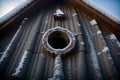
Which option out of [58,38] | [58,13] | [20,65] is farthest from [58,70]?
[58,13]

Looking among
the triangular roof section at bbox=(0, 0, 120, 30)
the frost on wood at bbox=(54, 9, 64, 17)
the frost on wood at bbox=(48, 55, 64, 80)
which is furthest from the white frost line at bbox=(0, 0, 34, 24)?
the frost on wood at bbox=(48, 55, 64, 80)

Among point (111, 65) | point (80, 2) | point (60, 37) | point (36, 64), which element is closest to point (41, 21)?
point (60, 37)

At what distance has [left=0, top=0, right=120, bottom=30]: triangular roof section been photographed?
4.97 metres

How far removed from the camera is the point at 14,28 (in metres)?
5.38

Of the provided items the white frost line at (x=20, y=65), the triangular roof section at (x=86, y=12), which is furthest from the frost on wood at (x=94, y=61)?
the white frost line at (x=20, y=65)

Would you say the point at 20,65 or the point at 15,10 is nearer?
the point at 20,65

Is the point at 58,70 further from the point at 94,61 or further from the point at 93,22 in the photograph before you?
the point at 93,22

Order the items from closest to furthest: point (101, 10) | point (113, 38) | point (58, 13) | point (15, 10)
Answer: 1. point (113, 38)
2. point (101, 10)
3. point (15, 10)
4. point (58, 13)

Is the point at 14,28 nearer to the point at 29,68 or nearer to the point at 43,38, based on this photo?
the point at 43,38

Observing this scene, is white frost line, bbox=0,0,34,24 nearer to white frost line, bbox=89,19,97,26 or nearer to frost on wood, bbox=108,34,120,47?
white frost line, bbox=89,19,97,26

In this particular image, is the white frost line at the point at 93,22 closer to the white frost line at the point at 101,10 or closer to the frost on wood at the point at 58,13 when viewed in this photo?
the white frost line at the point at 101,10

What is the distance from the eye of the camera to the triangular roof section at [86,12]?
16.3 ft

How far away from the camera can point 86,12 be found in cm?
574

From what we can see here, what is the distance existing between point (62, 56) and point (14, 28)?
2.22m
